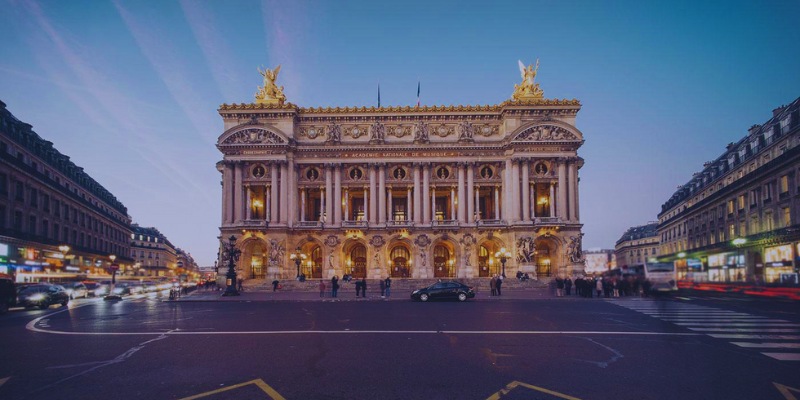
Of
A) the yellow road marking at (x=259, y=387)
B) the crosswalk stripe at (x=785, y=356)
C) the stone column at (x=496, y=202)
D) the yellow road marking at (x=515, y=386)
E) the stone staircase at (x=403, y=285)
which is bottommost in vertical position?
the stone staircase at (x=403, y=285)

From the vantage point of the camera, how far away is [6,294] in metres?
25.4

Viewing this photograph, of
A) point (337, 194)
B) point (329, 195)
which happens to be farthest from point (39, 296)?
point (337, 194)

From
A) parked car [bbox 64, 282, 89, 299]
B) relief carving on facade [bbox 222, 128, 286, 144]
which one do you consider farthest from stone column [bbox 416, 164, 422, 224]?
parked car [bbox 64, 282, 89, 299]

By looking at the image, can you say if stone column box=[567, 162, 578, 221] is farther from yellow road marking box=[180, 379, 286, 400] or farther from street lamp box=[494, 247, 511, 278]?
yellow road marking box=[180, 379, 286, 400]

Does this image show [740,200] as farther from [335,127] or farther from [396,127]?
[335,127]

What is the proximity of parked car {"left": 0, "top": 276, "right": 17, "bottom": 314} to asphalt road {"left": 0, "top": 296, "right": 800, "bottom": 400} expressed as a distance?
631 cm

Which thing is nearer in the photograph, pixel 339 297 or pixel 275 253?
pixel 339 297

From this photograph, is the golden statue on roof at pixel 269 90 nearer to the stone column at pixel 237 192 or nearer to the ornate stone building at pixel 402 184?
the ornate stone building at pixel 402 184

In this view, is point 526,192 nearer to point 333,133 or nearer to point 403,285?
point 403,285

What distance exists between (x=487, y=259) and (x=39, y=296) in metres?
42.2

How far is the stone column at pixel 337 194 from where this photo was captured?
2258 inches

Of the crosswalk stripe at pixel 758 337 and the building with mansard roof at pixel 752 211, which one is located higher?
the building with mansard roof at pixel 752 211

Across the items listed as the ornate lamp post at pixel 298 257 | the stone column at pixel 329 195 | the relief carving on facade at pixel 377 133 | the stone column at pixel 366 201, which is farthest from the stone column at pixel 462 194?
the ornate lamp post at pixel 298 257

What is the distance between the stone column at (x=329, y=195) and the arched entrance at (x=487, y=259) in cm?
1731
